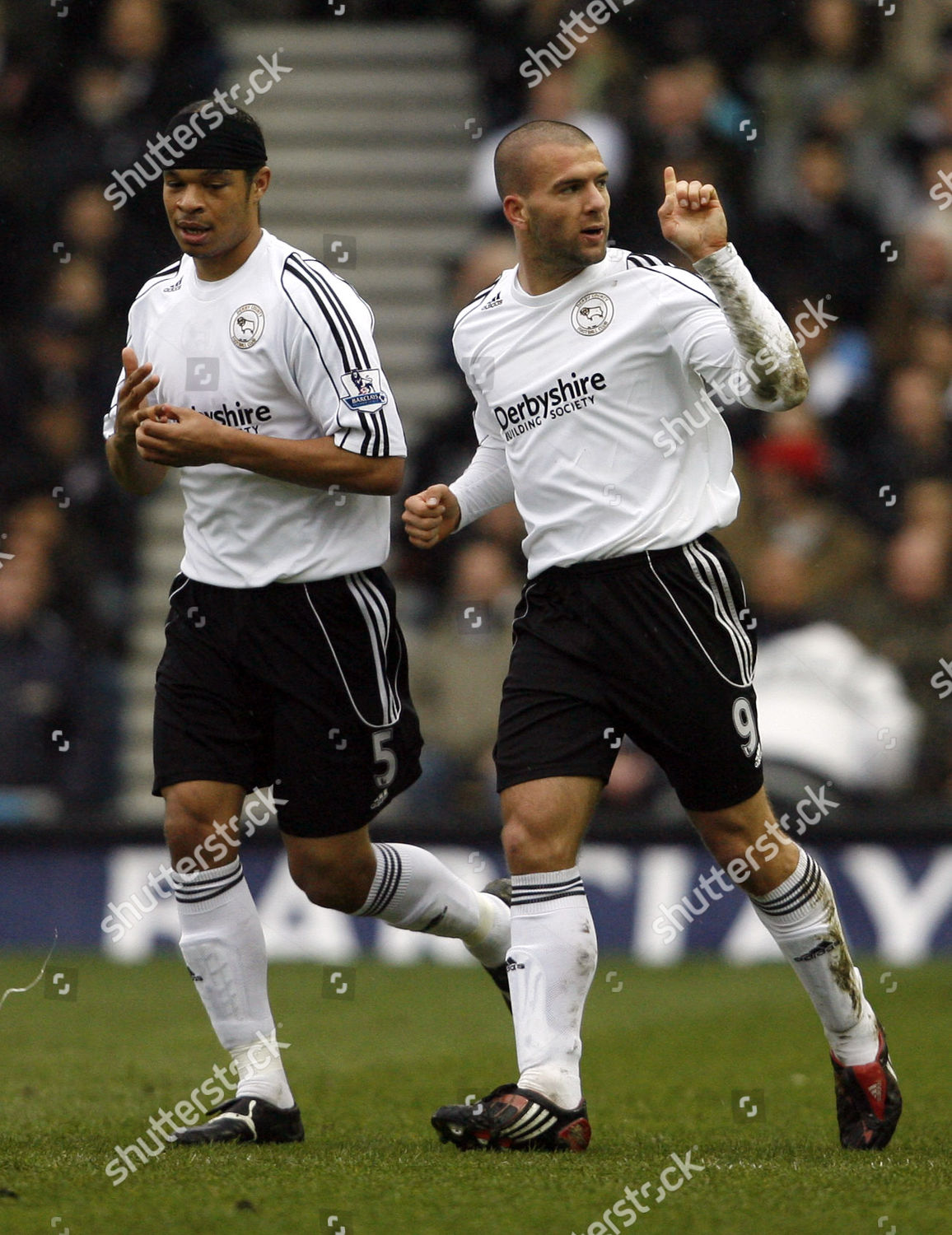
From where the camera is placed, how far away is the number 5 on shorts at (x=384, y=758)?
207 inches

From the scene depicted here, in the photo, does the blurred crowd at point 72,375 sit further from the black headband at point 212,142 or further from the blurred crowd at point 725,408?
the black headband at point 212,142

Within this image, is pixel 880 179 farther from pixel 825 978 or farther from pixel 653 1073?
pixel 825 978

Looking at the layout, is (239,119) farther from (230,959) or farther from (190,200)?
(230,959)

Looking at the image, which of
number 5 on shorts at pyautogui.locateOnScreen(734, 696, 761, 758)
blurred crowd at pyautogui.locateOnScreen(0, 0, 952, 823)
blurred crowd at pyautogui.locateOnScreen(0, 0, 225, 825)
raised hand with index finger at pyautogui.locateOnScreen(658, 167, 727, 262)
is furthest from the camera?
blurred crowd at pyautogui.locateOnScreen(0, 0, 225, 825)

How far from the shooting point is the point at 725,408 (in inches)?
370

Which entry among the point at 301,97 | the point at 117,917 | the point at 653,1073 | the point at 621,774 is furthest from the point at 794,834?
the point at 301,97

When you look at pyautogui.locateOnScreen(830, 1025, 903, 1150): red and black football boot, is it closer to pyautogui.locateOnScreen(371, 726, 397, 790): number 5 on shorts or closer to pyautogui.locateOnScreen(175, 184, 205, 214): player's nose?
pyautogui.locateOnScreen(371, 726, 397, 790): number 5 on shorts

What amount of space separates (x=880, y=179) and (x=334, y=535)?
640cm

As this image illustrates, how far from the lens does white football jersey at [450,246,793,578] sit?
4.88 m

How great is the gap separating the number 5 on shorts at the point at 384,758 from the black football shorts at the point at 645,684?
1.49 feet

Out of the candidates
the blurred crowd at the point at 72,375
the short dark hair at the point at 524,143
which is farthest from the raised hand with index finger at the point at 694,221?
the blurred crowd at the point at 72,375

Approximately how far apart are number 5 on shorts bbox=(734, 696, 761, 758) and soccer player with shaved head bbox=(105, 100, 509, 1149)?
934 millimetres

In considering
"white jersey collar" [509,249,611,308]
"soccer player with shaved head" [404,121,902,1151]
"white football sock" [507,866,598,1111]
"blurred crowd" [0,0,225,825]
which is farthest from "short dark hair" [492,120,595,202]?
"blurred crowd" [0,0,225,825]

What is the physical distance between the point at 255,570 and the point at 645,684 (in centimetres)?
103
